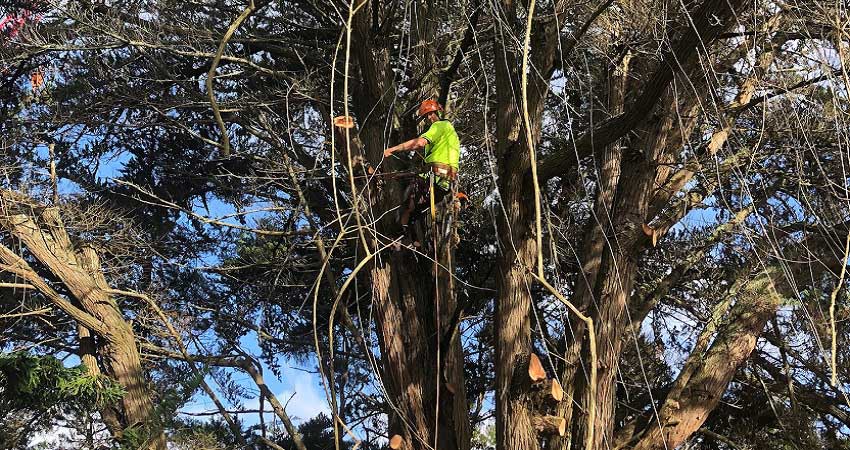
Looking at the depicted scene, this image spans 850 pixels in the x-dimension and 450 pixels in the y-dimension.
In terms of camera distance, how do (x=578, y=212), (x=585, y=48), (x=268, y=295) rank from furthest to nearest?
(x=268, y=295) < (x=578, y=212) < (x=585, y=48)

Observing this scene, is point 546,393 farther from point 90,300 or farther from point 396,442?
point 90,300

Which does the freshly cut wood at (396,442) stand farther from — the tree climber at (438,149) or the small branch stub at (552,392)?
the tree climber at (438,149)

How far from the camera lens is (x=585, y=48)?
588 centimetres

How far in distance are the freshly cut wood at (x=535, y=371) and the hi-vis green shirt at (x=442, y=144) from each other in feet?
3.56

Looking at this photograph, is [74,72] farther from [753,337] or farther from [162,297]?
[753,337]

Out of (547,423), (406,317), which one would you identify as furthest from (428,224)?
(547,423)

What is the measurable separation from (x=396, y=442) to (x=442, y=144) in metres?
1.83

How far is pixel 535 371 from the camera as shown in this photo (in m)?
4.54

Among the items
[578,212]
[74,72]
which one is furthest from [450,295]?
[74,72]

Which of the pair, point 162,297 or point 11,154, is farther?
point 162,297

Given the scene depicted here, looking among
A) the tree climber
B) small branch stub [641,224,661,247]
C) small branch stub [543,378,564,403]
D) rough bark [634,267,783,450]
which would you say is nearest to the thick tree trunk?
the tree climber

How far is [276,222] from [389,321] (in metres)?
A: 1.87

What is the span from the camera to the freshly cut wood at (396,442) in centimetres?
529

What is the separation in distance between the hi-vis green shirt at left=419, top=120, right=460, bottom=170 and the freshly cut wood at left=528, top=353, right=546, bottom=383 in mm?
1086
